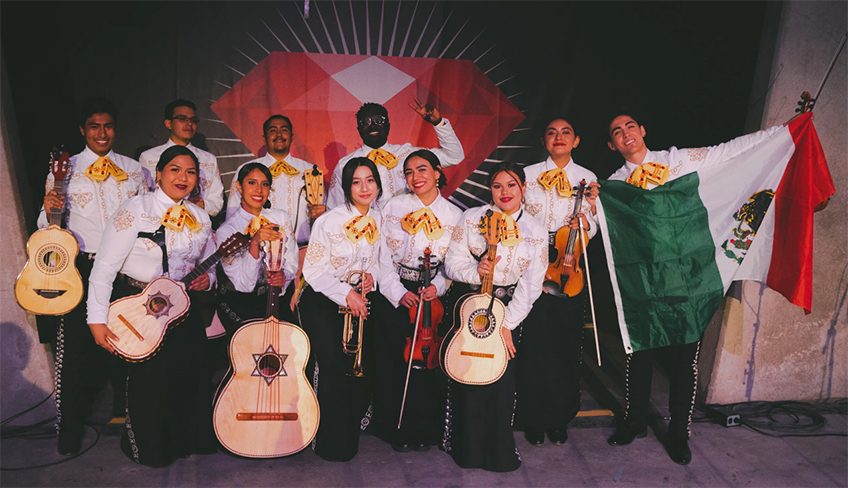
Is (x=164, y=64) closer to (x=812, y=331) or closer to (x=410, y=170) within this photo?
(x=410, y=170)

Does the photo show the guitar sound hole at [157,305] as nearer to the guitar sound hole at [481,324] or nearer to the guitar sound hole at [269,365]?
the guitar sound hole at [269,365]

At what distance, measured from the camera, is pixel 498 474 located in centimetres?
363

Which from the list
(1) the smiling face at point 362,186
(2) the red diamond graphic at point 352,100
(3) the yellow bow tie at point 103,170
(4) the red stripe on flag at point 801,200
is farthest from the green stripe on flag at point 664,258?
(3) the yellow bow tie at point 103,170

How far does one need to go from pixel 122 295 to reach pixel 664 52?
4.45m

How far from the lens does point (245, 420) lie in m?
3.45

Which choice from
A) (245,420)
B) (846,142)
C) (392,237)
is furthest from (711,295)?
(245,420)

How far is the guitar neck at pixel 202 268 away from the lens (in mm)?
3471

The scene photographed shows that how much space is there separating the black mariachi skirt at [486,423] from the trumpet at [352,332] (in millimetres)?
579

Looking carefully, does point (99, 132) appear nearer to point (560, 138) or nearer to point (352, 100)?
point (352, 100)

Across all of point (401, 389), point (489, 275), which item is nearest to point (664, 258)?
point (489, 275)

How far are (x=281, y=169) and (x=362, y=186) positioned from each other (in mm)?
1322

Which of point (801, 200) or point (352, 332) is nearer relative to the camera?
point (352, 332)

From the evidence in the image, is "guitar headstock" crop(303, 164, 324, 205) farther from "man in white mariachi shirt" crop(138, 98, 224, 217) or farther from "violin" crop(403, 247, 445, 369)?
"violin" crop(403, 247, 445, 369)

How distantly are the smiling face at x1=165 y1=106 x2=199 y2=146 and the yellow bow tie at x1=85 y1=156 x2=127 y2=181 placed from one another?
58 centimetres
